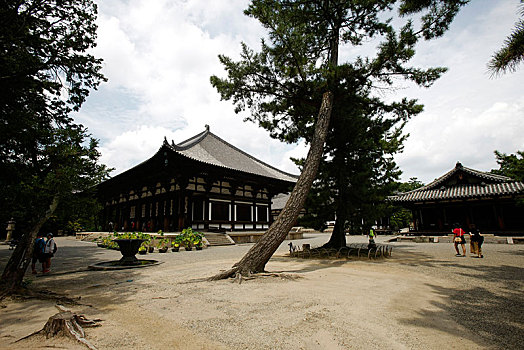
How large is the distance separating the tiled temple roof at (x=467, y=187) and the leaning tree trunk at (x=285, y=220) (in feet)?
50.9

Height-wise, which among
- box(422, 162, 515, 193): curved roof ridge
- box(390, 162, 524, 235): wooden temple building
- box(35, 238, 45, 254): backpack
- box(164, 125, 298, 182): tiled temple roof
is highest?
box(164, 125, 298, 182): tiled temple roof

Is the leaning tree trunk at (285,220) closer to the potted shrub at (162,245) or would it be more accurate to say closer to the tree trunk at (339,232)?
the tree trunk at (339,232)

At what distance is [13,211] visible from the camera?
5.58m

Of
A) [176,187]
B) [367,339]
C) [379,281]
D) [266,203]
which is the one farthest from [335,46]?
[266,203]

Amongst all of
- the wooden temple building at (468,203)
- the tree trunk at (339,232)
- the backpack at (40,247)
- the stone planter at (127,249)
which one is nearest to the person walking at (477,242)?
the tree trunk at (339,232)

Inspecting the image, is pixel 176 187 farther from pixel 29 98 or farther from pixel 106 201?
pixel 106 201

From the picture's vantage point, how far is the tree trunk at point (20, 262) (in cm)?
514

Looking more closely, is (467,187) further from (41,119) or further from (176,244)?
(41,119)

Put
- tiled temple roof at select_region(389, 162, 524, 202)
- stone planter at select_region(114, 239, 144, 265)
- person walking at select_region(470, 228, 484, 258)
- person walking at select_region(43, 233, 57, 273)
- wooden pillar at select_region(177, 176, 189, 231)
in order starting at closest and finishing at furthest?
person walking at select_region(43, 233, 57, 273)
stone planter at select_region(114, 239, 144, 265)
person walking at select_region(470, 228, 484, 258)
wooden pillar at select_region(177, 176, 189, 231)
tiled temple roof at select_region(389, 162, 524, 202)

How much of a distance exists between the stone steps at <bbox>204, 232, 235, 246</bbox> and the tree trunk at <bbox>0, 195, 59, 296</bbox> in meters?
11.0

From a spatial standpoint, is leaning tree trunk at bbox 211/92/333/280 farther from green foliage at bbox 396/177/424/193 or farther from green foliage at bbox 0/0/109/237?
green foliage at bbox 396/177/424/193

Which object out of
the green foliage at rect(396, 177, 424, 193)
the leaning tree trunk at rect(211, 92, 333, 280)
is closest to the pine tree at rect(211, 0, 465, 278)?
the leaning tree trunk at rect(211, 92, 333, 280)

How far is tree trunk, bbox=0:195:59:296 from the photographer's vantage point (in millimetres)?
5141

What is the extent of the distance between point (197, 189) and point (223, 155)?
17.0 ft
